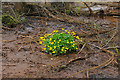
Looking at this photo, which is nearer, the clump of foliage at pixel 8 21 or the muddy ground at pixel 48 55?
the muddy ground at pixel 48 55

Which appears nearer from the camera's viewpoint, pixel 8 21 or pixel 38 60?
pixel 38 60

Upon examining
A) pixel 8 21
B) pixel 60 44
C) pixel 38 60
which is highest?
pixel 8 21

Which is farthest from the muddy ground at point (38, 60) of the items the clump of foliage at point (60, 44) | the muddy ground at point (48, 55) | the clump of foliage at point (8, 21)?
the clump of foliage at point (8, 21)

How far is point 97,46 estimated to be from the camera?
13.4 ft

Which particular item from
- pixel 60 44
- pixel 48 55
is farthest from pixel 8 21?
pixel 60 44

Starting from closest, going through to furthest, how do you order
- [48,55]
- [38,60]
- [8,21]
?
[38,60] → [48,55] → [8,21]

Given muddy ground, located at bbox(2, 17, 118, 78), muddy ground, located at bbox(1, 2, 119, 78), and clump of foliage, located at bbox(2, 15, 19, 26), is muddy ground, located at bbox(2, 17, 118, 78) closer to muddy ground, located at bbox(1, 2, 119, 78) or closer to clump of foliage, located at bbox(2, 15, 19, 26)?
muddy ground, located at bbox(1, 2, 119, 78)

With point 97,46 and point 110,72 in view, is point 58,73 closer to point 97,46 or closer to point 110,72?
point 110,72

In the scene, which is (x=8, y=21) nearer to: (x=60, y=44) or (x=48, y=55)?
(x=48, y=55)

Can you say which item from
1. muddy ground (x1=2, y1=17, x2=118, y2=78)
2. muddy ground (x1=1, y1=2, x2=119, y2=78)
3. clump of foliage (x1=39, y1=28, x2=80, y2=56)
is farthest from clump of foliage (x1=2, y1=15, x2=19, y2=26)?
clump of foliage (x1=39, y1=28, x2=80, y2=56)

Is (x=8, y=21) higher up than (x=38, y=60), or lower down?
higher up

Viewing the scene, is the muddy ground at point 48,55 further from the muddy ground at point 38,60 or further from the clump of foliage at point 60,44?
the clump of foliage at point 60,44

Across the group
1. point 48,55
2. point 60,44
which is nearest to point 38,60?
point 48,55

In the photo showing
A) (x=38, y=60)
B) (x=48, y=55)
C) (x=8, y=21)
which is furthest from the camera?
(x=8, y=21)
